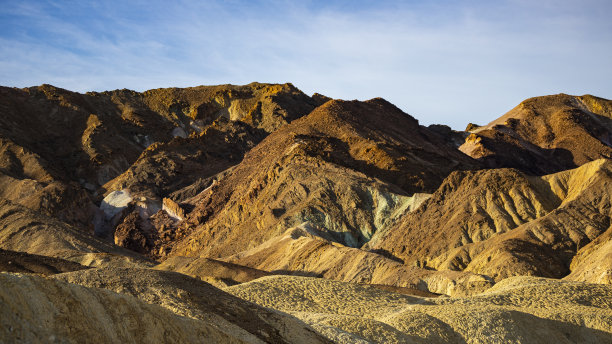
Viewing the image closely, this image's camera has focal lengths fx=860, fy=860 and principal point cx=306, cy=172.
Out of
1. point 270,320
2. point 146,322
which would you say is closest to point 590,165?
point 270,320

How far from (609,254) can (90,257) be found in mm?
29152

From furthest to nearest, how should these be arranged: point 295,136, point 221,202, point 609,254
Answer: point 295,136 < point 221,202 < point 609,254

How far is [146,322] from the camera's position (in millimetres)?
17203

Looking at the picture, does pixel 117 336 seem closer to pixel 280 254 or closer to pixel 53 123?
pixel 280 254

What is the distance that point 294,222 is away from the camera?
58844 millimetres

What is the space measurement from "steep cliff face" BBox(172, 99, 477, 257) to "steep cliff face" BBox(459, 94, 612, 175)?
677 inches

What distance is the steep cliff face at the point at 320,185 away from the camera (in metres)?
59.0

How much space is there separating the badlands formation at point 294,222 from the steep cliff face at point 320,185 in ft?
0.65

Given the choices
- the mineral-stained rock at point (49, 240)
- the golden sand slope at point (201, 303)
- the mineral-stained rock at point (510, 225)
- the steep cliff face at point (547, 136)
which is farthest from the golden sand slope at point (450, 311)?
the steep cliff face at point (547, 136)

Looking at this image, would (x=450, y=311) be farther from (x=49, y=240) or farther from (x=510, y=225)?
(x=49, y=240)

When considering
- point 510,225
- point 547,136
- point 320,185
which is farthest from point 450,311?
point 547,136

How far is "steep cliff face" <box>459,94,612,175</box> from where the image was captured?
10106cm

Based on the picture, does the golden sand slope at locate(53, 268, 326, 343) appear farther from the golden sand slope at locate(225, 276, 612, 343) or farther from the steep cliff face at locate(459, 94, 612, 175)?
the steep cliff face at locate(459, 94, 612, 175)

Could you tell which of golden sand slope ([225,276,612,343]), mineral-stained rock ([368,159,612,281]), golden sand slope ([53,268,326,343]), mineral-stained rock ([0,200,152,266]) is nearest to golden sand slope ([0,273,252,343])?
golden sand slope ([53,268,326,343])
